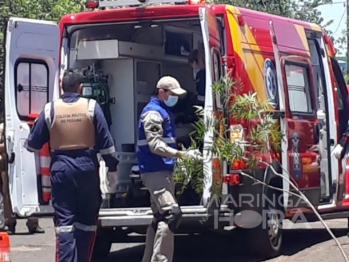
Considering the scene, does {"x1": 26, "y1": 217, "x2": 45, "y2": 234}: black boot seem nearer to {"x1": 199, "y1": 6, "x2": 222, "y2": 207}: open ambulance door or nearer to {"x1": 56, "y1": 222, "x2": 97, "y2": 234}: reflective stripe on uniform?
{"x1": 199, "y1": 6, "x2": 222, "y2": 207}: open ambulance door

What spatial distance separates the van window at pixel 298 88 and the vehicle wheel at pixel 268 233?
102cm

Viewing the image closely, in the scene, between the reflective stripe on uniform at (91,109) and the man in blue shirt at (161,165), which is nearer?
the reflective stripe on uniform at (91,109)

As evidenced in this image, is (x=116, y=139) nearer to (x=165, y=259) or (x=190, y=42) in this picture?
(x=190, y=42)

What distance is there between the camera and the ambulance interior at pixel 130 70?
33.8 feet

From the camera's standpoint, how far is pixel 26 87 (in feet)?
31.9

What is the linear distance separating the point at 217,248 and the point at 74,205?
12.9ft

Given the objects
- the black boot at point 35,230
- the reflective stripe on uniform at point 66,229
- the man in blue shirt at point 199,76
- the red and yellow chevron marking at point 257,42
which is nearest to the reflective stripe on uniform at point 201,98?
the man in blue shirt at point 199,76

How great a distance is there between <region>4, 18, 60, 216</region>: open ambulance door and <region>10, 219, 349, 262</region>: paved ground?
1.40 meters

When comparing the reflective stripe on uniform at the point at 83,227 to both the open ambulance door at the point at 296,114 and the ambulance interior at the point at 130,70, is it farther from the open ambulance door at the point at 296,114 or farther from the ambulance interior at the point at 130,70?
the open ambulance door at the point at 296,114

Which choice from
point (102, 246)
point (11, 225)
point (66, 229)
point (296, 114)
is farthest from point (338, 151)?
point (11, 225)

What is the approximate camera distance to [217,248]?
11609 mm

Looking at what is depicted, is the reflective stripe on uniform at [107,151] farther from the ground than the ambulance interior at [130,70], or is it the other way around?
the ambulance interior at [130,70]

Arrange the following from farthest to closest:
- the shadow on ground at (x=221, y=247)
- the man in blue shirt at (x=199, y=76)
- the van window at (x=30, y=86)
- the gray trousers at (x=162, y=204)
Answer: the shadow on ground at (x=221, y=247), the man in blue shirt at (x=199, y=76), the van window at (x=30, y=86), the gray trousers at (x=162, y=204)

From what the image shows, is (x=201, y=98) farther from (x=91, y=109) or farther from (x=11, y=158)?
(x=91, y=109)
